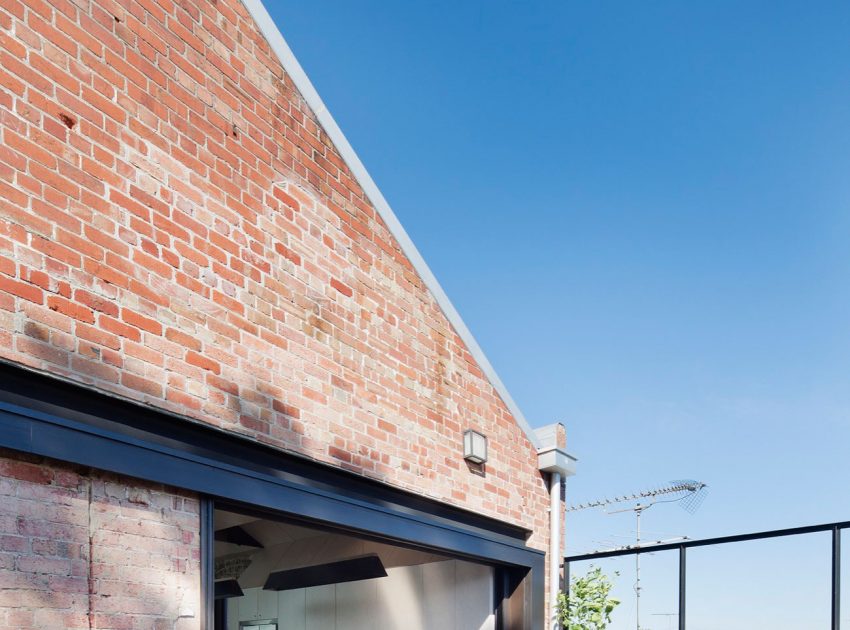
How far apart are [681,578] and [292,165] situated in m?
4.36

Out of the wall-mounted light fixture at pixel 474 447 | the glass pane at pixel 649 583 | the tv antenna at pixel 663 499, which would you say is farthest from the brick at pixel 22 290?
the tv antenna at pixel 663 499

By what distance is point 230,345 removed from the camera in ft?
12.5

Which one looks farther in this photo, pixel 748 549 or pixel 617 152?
pixel 617 152

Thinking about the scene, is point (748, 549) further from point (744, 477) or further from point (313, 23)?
point (744, 477)

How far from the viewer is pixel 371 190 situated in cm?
516

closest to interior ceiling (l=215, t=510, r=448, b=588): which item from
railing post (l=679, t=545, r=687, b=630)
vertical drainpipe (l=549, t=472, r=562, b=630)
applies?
vertical drainpipe (l=549, t=472, r=562, b=630)

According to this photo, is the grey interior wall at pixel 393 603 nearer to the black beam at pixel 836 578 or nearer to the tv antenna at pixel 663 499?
the black beam at pixel 836 578

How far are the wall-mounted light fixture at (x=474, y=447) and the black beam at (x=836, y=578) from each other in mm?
2448

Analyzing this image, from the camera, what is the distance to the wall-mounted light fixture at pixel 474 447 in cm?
569

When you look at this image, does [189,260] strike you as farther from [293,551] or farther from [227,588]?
[227,588]

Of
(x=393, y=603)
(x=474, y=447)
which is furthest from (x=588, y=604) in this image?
(x=393, y=603)

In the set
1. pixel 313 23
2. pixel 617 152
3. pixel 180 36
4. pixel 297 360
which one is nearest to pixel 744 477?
pixel 617 152

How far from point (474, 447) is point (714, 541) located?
80.7 inches

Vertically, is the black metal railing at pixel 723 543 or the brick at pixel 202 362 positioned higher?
the brick at pixel 202 362
